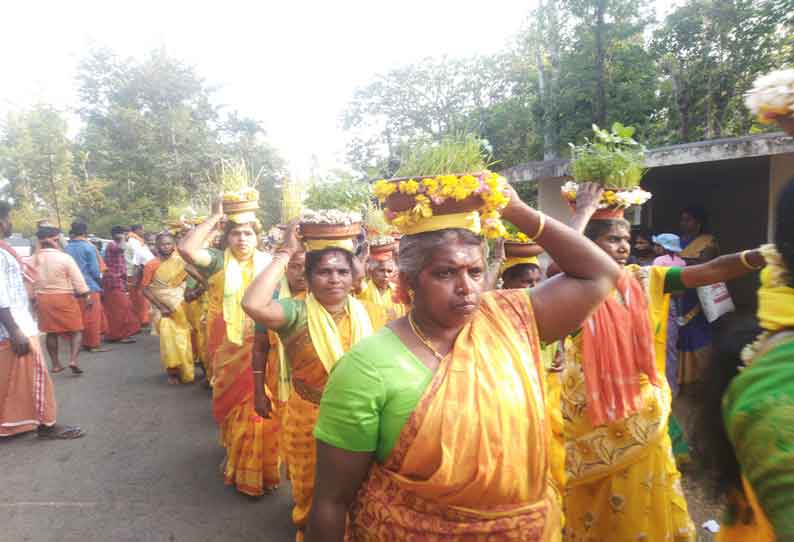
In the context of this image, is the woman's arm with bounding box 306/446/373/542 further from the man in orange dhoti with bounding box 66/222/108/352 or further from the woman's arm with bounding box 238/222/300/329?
the man in orange dhoti with bounding box 66/222/108/352

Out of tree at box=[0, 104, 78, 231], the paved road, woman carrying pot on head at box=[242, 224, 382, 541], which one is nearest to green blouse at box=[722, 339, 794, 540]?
woman carrying pot on head at box=[242, 224, 382, 541]

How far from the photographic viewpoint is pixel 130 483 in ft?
16.2

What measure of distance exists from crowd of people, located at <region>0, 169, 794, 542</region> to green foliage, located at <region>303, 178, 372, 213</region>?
0.84ft

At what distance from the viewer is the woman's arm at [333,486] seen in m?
1.75

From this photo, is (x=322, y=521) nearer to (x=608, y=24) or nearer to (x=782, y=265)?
(x=782, y=265)

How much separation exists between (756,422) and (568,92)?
14640 mm

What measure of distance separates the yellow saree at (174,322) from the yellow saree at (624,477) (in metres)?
6.88

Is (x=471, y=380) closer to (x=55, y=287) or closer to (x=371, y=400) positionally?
(x=371, y=400)

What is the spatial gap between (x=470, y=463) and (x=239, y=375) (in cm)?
351

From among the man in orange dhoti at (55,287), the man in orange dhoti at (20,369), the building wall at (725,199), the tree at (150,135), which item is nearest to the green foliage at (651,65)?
the building wall at (725,199)

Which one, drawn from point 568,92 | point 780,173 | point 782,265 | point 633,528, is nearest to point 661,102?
point 568,92

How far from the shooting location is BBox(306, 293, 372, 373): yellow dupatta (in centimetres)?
328

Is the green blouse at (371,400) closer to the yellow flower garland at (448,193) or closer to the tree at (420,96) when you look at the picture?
the yellow flower garland at (448,193)

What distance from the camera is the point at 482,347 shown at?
1.86m
